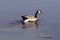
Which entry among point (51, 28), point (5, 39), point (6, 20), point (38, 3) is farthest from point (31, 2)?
point (5, 39)

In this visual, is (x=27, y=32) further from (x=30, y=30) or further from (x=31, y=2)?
(x=31, y=2)

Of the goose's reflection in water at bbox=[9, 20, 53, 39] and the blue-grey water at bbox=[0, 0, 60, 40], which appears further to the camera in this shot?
the goose's reflection in water at bbox=[9, 20, 53, 39]

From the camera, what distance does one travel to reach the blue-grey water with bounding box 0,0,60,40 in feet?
52.7

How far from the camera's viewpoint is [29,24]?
754 inches

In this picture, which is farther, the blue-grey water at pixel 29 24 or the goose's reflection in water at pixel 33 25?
the goose's reflection in water at pixel 33 25

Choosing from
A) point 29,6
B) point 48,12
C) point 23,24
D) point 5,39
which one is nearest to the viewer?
point 5,39

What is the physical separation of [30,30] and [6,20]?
8.68 ft

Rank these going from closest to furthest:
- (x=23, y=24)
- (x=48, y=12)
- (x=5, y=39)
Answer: (x=5, y=39) → (x=23, y=24) → (x=48, y=12)

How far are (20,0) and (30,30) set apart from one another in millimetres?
8675

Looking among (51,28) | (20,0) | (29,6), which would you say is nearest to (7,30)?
(51,28)

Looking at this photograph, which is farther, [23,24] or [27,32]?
[23,24]

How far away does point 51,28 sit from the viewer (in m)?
→ 17.4

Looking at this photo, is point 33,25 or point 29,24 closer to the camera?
point 33,25

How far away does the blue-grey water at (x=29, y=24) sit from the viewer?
16062mm
